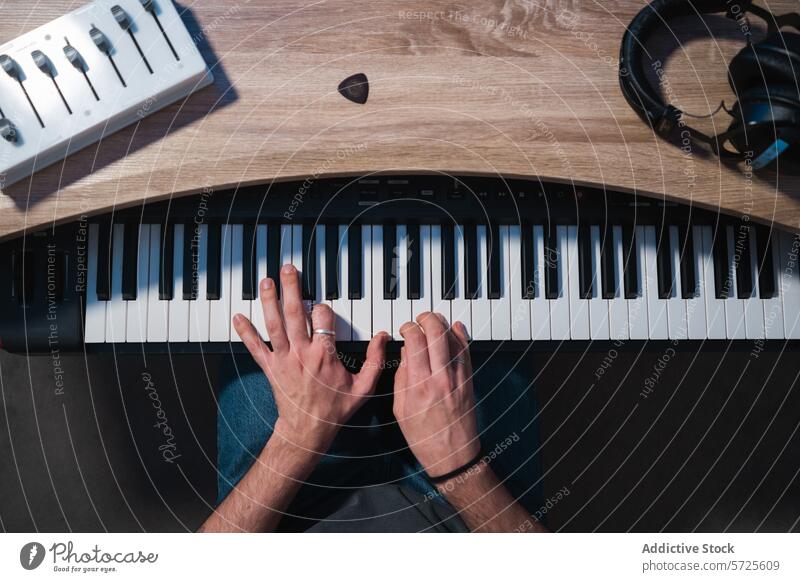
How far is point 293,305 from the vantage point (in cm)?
157

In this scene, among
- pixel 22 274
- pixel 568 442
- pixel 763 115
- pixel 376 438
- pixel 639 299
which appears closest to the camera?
pixel 763 115

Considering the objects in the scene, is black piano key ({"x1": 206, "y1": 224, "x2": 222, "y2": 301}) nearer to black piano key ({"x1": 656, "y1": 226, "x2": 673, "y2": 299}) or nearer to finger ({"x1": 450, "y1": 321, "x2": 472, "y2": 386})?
finger ({"x1": 450, "y1": 321, "x2": 472, "y2": 386})

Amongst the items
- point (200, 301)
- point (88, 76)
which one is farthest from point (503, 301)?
point (88, 76)

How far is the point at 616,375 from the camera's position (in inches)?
94.8

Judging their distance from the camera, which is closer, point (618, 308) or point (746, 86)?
point (746, 86)

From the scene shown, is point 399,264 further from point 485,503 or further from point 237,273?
point 485,503

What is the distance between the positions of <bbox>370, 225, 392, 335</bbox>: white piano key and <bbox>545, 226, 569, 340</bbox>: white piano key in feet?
1.40

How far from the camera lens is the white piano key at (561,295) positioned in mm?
1645

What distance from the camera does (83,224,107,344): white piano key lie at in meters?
1.59

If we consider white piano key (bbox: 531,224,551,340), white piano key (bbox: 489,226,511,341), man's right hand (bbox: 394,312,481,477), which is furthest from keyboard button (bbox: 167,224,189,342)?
white piano key (bbox: 531,224,551,340)

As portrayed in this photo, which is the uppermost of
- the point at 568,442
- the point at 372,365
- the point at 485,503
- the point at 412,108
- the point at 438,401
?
the point at 412,108

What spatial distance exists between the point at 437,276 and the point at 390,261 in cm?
13

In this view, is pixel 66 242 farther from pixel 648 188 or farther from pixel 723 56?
pixel 723 56
